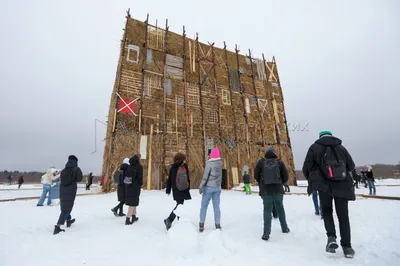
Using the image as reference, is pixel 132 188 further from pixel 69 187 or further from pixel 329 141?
pixel 329 141

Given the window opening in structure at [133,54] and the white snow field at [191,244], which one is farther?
the window opening in structure at [133,54]

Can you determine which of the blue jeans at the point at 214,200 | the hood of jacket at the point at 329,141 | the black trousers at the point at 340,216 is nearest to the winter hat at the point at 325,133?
the hood of jacket at the point at 329,141

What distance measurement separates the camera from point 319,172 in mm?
3373

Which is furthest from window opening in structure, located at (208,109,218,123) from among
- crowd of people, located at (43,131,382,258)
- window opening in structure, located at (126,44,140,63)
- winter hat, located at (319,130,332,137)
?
winter hat, located at (319,130,332,137)

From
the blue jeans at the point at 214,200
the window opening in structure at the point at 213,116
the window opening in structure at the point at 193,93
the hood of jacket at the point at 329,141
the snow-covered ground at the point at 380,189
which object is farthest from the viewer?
the window opening in structure at the point at 213,116

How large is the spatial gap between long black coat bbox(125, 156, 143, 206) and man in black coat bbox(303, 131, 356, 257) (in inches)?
150

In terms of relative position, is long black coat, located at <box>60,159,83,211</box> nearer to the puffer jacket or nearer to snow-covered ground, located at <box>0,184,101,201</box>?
the puffer jacket

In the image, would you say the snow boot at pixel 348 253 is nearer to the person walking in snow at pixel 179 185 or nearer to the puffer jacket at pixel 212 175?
the puffer jacket at pixel 212 175

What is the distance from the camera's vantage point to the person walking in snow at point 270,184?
4.04m

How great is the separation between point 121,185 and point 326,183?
5.15 m

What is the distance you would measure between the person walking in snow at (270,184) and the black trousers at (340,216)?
3.08ft

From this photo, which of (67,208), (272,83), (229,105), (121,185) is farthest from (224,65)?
(67,208)

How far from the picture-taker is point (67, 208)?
15.7ft

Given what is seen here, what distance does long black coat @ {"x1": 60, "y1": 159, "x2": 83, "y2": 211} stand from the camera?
4.86 m
